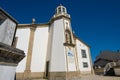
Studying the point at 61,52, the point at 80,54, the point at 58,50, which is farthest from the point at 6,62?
the point at 80,54

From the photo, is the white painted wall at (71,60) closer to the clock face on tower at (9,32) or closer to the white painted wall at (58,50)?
the white painted wall at (58,50)

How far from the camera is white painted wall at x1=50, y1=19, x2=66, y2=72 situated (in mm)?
15352

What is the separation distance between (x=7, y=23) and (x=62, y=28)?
1029 centimetres

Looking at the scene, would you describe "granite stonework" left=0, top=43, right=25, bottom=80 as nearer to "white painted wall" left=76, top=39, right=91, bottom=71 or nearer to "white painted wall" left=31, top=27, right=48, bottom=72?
"white painted wall" left=31, top=27, right=48, bottom=72

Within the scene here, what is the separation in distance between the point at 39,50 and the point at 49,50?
2.05 metres

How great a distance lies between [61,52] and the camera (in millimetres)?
15906

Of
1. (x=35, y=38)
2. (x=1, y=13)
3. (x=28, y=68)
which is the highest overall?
(x=35, y=38)

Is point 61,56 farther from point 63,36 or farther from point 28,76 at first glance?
point 28,76

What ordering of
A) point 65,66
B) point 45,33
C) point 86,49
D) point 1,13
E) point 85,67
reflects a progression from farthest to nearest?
point 86,49 < point 85,67 < point 45,33 < point 65,66 < point 1,13

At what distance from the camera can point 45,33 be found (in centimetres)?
2006

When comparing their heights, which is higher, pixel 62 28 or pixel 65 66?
pixel 62 28

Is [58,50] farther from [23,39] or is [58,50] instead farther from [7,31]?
[7,31]

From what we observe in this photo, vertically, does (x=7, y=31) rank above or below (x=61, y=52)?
above

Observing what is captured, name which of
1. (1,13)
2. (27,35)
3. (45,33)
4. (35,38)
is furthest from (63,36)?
(1,13)
